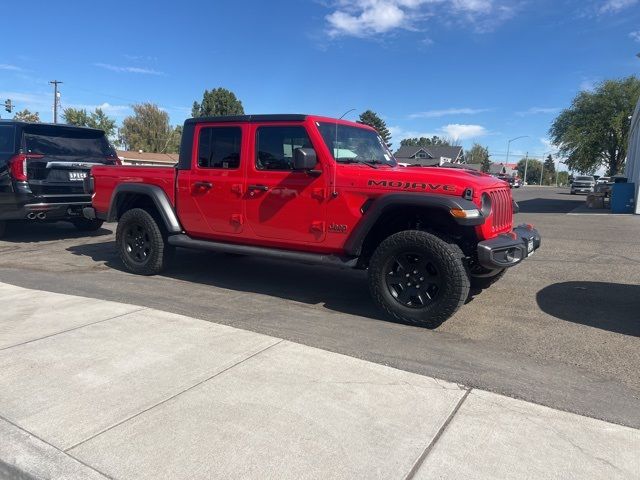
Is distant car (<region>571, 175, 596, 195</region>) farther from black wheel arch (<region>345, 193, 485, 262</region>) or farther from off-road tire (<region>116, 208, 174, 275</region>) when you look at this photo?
off-road tire (<region>116, 208, 174, 275</region>)

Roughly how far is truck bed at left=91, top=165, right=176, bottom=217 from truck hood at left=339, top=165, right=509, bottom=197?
262 centimetres

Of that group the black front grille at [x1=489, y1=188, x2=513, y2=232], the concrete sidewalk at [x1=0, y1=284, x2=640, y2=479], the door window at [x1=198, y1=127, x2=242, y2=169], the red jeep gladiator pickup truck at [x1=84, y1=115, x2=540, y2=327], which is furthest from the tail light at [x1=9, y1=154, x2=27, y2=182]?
the black front grille at [x1=489, y1=188, x2=513, y2=232]

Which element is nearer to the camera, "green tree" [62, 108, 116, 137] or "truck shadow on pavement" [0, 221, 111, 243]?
"truck shadow on pavement" [0, 221, 111, 243]

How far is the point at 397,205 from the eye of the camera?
4684 mm

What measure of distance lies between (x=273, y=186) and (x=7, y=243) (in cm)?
637

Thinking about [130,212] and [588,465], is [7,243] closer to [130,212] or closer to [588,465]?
[130,212]

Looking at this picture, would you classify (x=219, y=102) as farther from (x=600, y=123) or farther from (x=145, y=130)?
(x=600, y=123)

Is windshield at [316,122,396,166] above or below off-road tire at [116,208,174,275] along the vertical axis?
above

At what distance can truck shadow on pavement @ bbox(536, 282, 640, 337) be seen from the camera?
16.2 feet

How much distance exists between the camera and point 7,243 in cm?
915

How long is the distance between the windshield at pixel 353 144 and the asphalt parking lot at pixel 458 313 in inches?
62.8

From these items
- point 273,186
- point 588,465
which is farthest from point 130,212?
point 588,465

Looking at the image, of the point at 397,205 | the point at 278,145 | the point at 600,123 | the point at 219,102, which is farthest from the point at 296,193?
the point at 219,102

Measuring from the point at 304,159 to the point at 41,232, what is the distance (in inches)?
310
